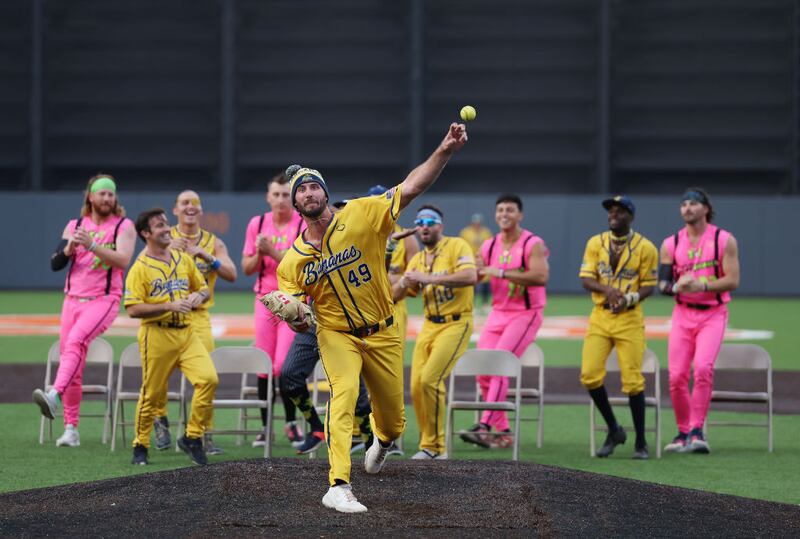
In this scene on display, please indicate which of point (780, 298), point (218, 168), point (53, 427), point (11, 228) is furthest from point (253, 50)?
point (53, 427)

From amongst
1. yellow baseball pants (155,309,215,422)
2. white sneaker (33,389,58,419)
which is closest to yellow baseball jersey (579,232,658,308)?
yellow baseball pants (155,309,215,422)

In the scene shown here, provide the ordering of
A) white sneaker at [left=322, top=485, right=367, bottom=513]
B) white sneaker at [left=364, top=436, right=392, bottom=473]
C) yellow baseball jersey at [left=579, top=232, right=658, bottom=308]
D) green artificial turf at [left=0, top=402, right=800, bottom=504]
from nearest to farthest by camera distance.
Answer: white sneaker at [left=322, top=485, right=367, bottom=513] < white sneaker at [left=364, top=436, right=392, bottom=473] < green artificial turf at [left=0, top=402, right=800, bottom=504] < yellow baseball jersey at [left=579, top=232, right=658, bottom=308]

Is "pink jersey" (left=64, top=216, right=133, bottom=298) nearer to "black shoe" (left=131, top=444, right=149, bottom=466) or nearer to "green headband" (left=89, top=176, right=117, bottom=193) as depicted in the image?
"green headband" (left=89, top=176, right=117, bottom=193)

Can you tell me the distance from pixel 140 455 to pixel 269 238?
226 centimetres

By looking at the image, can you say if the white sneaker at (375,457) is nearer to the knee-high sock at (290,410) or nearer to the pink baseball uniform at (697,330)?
the knee-high sock at (290,410)

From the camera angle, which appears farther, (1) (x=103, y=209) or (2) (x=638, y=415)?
(1) (x=103, y=209)

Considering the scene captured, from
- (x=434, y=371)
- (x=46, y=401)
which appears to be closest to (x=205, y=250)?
(x=46, y=401)

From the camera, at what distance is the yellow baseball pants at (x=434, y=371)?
9188 mm

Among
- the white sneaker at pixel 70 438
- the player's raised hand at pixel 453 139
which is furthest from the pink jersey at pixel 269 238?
the player's raised hand at pixel 453 139

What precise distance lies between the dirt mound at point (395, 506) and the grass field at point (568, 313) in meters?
9.04

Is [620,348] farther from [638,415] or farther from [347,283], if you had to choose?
[347,283]

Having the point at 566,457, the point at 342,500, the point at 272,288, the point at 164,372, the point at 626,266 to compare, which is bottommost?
the point at 566,457

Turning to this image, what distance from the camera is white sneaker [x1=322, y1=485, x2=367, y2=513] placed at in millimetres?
6273

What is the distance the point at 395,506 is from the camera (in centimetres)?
652
